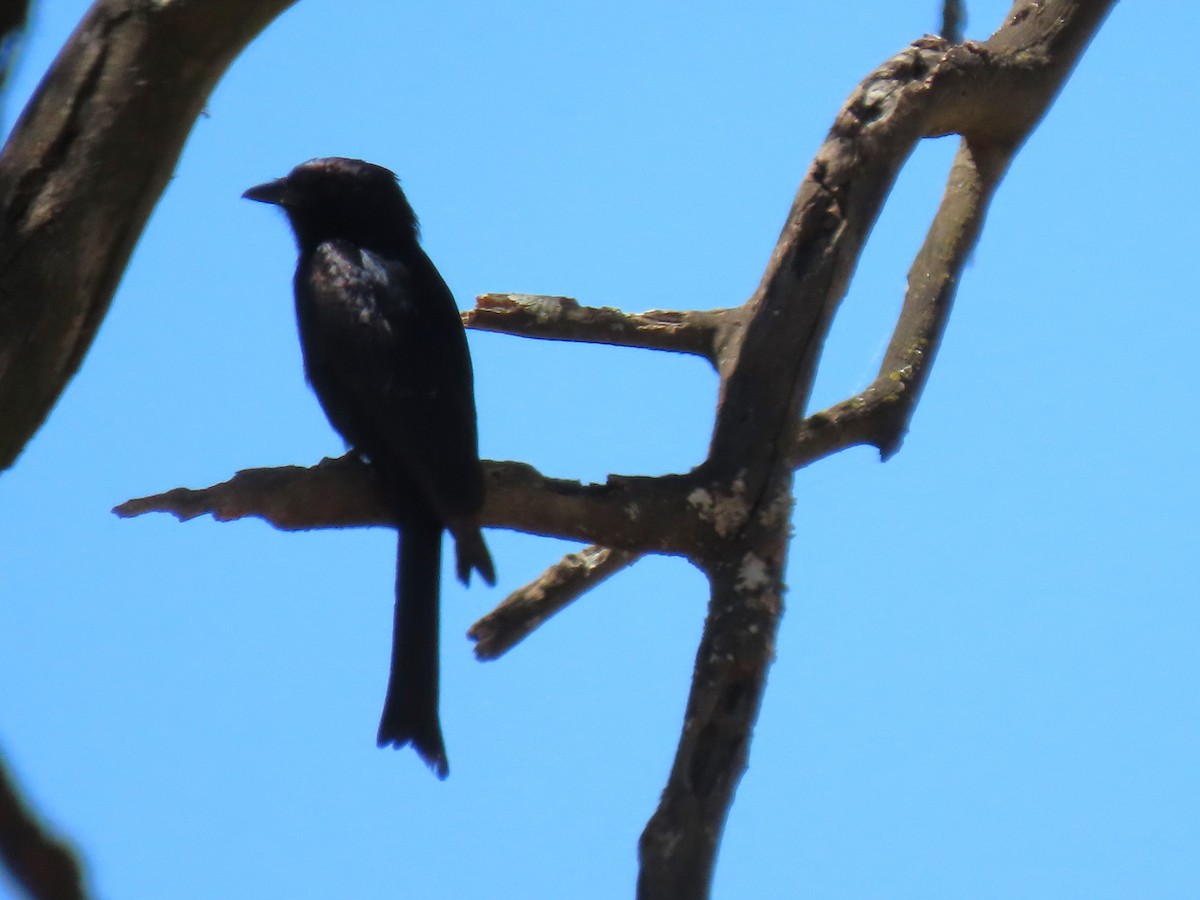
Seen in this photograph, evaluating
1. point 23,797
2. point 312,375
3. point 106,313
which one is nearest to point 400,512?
point 312,375

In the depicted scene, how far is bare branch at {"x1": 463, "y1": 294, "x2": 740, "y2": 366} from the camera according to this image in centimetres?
412

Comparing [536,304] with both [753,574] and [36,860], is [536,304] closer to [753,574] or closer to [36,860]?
[753,574]

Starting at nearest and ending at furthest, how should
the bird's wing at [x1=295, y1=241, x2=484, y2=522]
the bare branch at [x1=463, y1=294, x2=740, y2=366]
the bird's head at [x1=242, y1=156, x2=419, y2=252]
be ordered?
the bird's wing at [x1=295, y1=241, x2=484, y2=522] < the bare branch at [x1=463, y1=294, x2=740, y2=366] < the bird's head at [x1=242, y1=156, x2=419, y2=252]

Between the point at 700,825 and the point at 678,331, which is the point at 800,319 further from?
the point at 700,825

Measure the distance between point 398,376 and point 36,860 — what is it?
3.41 metres

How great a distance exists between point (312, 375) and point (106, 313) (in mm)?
2067

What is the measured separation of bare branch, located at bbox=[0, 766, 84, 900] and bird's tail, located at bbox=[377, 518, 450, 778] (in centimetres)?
301

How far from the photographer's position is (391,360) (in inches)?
162

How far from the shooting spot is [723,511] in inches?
138

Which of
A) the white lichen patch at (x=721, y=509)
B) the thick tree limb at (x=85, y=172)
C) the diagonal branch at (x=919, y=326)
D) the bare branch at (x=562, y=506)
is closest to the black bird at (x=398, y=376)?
the bare branch at (x=562, y=506)

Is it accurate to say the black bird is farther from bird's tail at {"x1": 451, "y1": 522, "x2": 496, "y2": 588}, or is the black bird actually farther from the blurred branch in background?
the blurred branch in background

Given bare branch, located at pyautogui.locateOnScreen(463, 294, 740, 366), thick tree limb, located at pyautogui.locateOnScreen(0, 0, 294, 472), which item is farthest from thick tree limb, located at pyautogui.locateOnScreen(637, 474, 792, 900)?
thick tree limb, located at pyautogui.locateOnScreen(0, 0, 294, 472)

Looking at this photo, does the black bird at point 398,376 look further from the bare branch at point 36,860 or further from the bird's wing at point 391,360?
the bare branch at point 36,860

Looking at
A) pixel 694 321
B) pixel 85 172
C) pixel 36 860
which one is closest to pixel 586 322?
pixel 694 321
